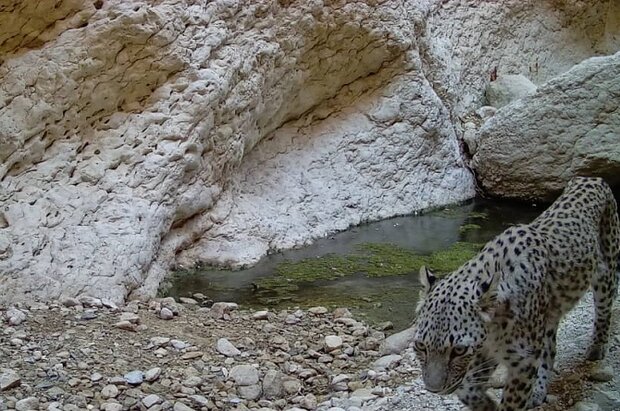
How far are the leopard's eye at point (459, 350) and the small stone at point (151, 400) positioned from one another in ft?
6.53

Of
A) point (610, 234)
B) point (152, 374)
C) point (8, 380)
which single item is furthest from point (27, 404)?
point (610, 234)

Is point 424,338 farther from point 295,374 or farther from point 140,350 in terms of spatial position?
point 140,350

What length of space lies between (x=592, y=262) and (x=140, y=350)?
295 cm

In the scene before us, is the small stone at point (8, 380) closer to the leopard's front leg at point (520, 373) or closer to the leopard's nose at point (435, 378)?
the leopard's nose at point (435, 378)

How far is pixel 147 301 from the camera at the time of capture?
7223 millimetres

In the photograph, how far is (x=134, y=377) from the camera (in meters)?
5.55

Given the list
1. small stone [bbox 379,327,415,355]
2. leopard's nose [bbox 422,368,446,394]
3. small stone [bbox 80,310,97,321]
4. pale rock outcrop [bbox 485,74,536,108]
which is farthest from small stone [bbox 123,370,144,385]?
pale rock outcrop [bbox 485,74,536,108]

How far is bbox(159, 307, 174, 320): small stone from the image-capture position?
6768 mm

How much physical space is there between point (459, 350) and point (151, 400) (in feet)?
6.70

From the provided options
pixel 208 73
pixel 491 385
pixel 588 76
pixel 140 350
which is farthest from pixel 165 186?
pixel 588 76

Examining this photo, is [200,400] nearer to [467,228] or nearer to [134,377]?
[134,377]

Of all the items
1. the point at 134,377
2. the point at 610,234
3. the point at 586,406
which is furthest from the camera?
the point at 134,377

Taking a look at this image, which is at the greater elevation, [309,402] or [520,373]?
[520,373]

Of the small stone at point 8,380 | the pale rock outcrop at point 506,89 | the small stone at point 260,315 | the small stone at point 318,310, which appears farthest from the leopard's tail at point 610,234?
the pale rock outcrop at point 506,89
